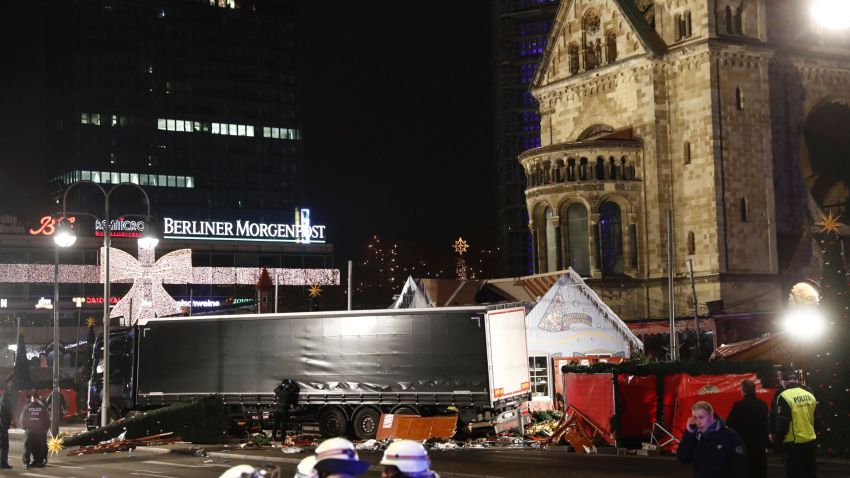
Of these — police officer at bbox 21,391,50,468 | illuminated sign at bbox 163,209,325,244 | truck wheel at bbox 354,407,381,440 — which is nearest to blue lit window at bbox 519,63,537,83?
illuminated sign at bbox 163,209,325,244

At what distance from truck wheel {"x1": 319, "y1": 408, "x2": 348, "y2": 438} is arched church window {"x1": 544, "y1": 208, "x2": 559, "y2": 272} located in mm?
28697

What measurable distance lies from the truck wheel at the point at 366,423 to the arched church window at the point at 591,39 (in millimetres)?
35252

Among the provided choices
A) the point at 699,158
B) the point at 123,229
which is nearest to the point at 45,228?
the point at 123,229

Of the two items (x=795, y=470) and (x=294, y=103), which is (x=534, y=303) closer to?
(x=795, y=470)

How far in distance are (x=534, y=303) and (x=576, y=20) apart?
31495mm

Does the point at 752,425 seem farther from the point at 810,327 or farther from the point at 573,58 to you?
the point at 573,58

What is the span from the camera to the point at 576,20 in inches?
2522

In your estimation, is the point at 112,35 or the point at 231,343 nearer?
the point at 231,343

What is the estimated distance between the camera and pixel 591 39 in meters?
63.3

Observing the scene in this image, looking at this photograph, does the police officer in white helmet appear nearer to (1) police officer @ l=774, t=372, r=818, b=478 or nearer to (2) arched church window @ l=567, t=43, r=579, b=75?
(1) police officer @ l=774, t=372, r=818, b=478

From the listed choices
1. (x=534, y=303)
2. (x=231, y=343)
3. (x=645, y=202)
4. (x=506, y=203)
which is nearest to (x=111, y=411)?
(x=231, y=343)

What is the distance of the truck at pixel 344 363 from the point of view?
3159 centimetres

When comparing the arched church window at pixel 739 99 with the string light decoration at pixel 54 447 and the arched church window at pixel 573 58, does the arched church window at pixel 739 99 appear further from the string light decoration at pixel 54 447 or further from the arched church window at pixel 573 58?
the string light decoration at pixel 54 447

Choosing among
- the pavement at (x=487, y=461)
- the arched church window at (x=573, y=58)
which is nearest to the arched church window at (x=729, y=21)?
the arched church window at (x=573, y=58)
